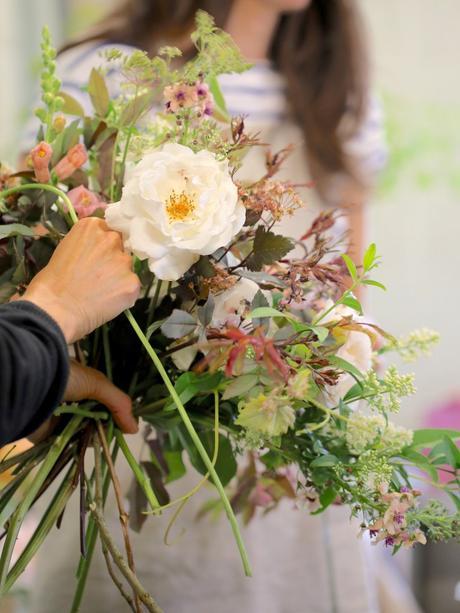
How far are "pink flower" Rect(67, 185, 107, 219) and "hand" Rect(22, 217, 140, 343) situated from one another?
4 cm

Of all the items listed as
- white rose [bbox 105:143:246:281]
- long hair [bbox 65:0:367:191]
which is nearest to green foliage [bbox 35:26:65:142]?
white rose [bbox 105:143:246:281]

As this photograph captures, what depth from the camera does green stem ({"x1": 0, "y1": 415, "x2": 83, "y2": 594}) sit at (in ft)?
1.91

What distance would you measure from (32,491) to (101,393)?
0.09 meters

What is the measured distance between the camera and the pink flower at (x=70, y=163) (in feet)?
2.09

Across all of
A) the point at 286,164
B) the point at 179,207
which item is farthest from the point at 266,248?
the point at 286,164

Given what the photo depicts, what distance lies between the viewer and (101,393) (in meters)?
0.63

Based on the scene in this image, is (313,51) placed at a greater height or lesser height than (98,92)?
lesser

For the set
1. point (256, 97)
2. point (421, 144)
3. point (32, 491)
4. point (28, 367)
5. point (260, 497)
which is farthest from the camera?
point (421, 144)

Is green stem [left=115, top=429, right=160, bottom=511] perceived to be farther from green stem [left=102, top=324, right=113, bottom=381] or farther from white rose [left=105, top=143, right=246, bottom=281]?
white rose [left=105, top=143, right=246, bottom=281]

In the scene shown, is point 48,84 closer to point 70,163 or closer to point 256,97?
point 70,163

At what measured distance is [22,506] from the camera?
60 cm

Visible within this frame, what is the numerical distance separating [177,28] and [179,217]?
0.75 metres

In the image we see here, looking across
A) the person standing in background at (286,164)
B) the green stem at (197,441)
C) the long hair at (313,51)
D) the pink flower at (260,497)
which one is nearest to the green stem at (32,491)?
the green stem at (197,441)

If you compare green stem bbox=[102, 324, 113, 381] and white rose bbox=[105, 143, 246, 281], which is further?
green stem bbox=[102, 324, 113, 381]
